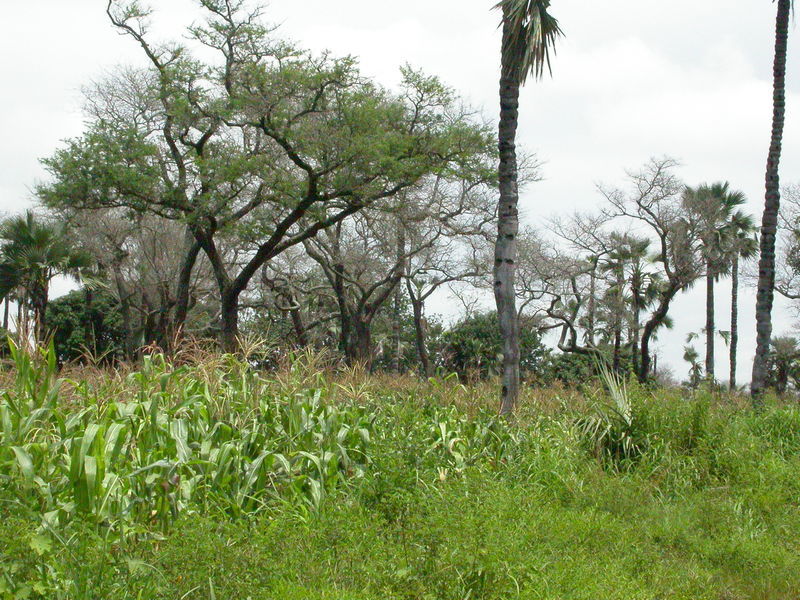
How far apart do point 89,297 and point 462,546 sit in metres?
33.8

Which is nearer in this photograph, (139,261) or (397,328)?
(139,261)

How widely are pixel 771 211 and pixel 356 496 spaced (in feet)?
41.6

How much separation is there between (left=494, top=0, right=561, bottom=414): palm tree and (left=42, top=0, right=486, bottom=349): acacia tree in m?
10.5

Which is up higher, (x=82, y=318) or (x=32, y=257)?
(x=32, y=257)

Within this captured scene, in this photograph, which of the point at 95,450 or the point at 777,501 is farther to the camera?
the point at 777,501

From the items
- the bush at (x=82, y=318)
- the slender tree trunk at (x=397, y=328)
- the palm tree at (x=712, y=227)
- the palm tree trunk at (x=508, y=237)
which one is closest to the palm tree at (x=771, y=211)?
the palm tree trunk at (x=508, y=237)

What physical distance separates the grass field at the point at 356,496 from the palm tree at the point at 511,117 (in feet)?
5.72

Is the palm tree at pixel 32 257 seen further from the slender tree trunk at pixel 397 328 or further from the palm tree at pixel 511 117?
the palm tree at pixel 511 117

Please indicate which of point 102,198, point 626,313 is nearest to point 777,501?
point 102,198

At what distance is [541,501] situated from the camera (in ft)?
24.4

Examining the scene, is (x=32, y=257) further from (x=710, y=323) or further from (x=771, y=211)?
(x=710, y=323)

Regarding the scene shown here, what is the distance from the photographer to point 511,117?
1247 cm

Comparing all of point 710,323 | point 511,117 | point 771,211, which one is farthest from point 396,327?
point 511,117

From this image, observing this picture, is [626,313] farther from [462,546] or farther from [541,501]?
[462,546]
